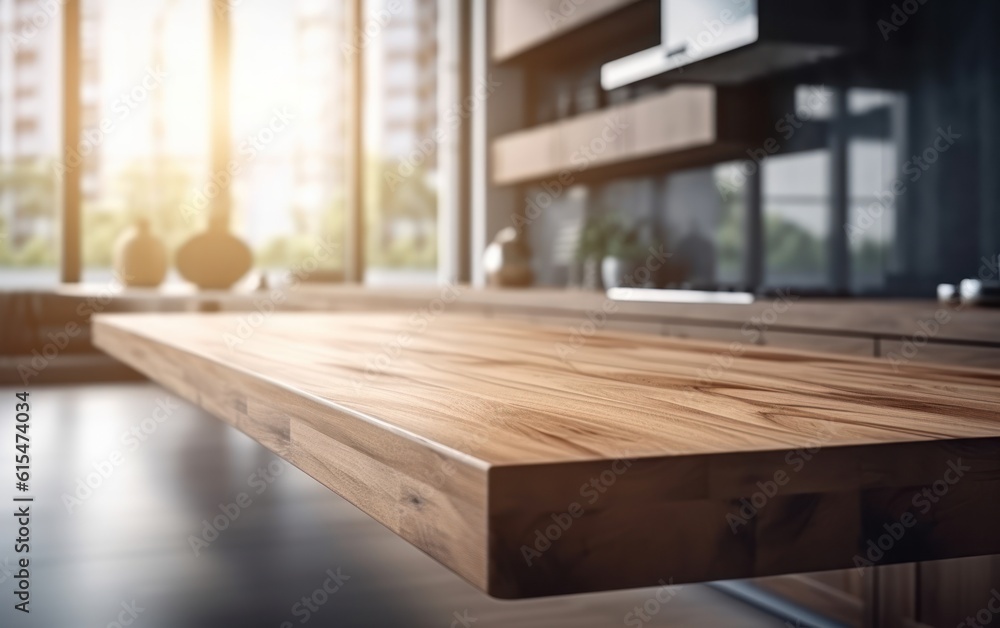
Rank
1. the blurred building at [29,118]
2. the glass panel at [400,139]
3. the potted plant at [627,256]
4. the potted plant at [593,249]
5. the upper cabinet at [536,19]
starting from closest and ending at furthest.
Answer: the potted plant at [627,256] → the upper cabinet at [536,19] → the potted plant at [593,249] → the blurred building at [29,118] → the glass panel at [400,139]

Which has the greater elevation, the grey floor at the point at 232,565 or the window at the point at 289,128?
the window at the point at 289,128

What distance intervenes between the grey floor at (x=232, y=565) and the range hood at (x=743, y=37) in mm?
1513

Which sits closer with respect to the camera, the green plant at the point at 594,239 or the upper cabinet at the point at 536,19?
the upper cabinet at the point at 536,19

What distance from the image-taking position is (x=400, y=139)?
6.38m

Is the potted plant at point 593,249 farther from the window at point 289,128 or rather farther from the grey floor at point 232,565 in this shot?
the window at point 289,128

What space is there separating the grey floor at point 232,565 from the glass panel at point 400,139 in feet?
9.18

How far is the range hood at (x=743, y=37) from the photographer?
2859mm

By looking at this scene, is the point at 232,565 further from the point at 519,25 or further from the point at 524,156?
the point at 519,25

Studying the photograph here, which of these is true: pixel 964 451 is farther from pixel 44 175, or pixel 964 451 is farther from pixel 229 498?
pixel 44 175

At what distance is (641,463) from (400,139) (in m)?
5.96

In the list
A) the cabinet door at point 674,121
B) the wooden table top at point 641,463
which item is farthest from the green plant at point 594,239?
the wooden table top at point 641,463

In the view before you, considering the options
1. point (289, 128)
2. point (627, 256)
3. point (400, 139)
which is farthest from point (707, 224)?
point (289, 128)

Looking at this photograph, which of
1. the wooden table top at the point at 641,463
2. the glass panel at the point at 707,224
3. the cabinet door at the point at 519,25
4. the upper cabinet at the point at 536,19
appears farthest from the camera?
the cabinet door at the point at 519,25

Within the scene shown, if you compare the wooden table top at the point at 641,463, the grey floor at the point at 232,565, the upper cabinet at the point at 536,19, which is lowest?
the grey floor at the point at 232,565
